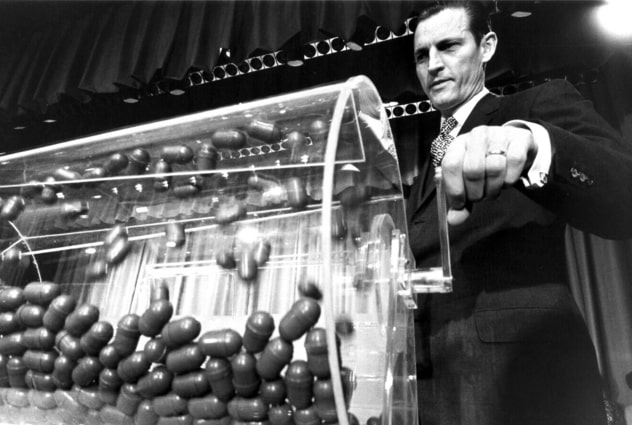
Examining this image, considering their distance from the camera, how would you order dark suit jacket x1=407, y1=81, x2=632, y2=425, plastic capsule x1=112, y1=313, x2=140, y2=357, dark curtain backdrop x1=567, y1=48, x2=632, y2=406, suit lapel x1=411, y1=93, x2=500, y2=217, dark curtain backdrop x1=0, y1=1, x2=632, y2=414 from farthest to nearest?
dark curtain backdrop x1=567, y1=48, x2=632, y2=406 < dark curtain backdrop x1=0, y1=1, x2=632, y2=414 < suit lapel x1=411, y1=93, x2=500, y2=217 < dark suit jacket x1=407, y1=81, x2=632, y2=425 < plastic capsule x1=112, y1=313, x2=140, y2=357

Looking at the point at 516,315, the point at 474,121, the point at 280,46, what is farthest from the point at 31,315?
the point at 280,46

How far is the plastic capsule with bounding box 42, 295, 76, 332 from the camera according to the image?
0.50m

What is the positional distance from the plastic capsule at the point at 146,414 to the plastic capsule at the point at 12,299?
0.20 m

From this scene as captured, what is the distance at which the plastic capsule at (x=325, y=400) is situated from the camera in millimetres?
357

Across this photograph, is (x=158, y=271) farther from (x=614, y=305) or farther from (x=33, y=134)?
(x=33, y=134)

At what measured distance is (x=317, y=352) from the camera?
0.36 m

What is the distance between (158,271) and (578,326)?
1.91ft

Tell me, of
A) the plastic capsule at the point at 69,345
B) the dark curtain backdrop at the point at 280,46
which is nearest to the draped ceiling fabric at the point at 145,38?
the dark curtain backdrop at the point at 280,46

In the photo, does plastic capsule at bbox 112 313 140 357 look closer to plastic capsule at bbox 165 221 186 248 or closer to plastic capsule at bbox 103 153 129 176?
plastic capsule at bbox 165 221 186 248

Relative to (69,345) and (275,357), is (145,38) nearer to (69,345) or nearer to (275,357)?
(69,345)

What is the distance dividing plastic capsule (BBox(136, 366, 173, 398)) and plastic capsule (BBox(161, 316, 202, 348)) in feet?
0.09

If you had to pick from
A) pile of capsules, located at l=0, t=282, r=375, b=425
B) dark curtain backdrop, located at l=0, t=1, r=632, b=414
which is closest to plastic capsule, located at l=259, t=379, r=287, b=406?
pile of capsules, located at l=0, t=282, r=375, b=425

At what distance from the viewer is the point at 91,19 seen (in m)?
2.24

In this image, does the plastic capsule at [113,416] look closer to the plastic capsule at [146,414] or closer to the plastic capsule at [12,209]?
the plastic capsule at [146,414]
